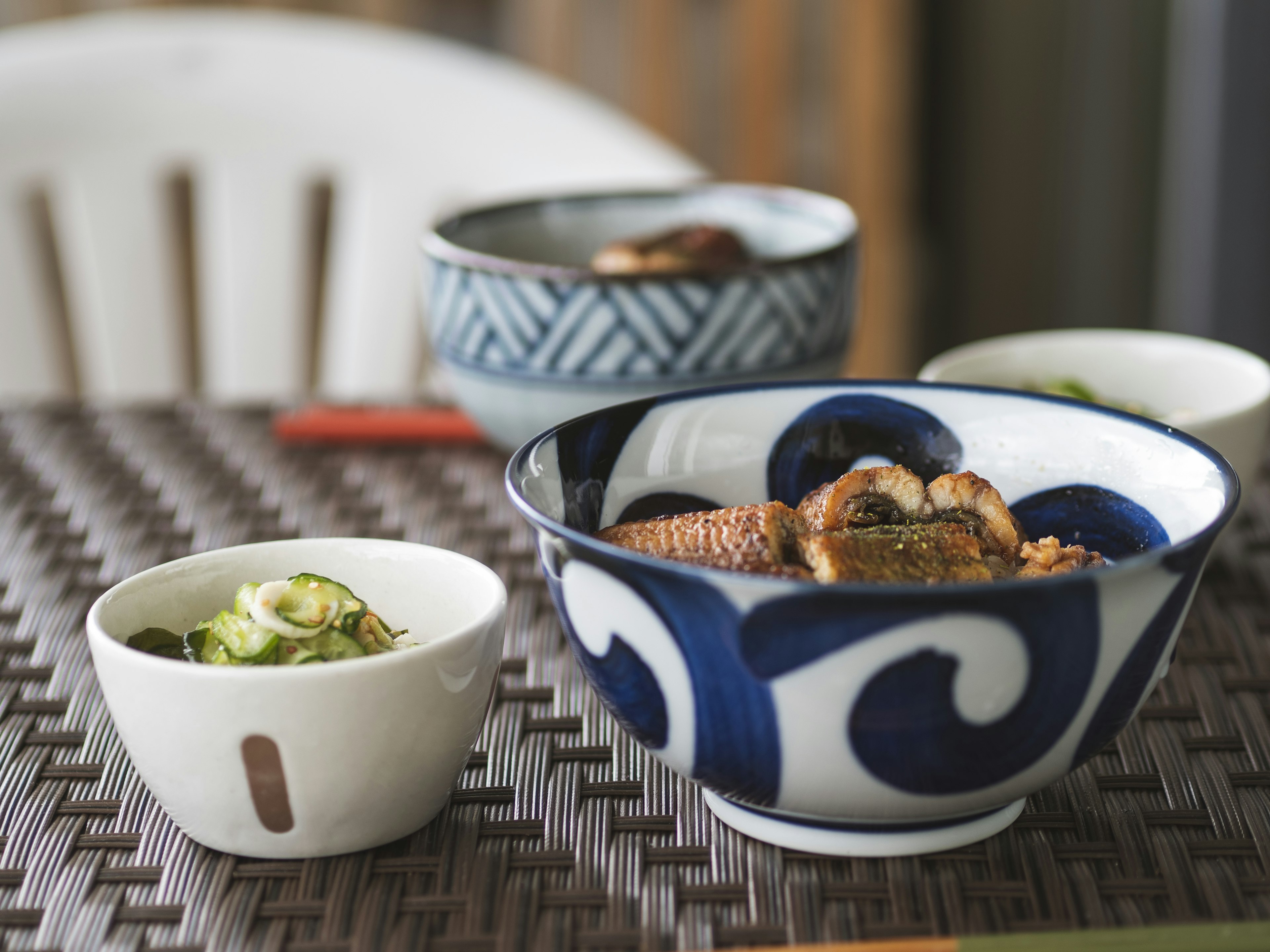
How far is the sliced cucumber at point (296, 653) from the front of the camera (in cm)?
50

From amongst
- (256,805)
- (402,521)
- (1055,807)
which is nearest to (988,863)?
(1055,807)

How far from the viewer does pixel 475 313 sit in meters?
0.86

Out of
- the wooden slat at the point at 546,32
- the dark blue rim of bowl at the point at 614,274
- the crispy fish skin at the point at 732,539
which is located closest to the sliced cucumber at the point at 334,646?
the crispy fish skin at the point at 732,539

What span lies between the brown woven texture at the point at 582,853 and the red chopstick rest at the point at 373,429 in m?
0.30

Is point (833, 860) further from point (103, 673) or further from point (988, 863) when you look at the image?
point (103, 673)

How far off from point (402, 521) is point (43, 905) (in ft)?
1.34

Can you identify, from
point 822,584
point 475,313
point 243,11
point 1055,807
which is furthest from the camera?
point 243,11

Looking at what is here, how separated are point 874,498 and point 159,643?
1.05ft

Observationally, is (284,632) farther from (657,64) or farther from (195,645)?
(657,64)

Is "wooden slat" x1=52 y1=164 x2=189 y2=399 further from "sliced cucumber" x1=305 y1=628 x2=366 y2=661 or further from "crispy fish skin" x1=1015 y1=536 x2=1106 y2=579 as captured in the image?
"crispy fish skin" x1=1015 y1=536 x2=1106 y2=579

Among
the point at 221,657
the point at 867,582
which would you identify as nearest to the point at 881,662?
the point at 867,582

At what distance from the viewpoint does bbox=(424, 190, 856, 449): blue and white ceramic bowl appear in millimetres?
818

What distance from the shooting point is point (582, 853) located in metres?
0.51

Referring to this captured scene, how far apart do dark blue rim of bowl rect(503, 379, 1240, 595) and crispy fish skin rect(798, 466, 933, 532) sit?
2.9 inches
